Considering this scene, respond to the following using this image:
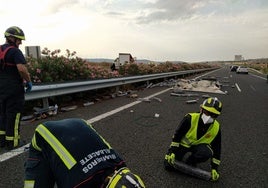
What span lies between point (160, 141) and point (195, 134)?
55.2 inches

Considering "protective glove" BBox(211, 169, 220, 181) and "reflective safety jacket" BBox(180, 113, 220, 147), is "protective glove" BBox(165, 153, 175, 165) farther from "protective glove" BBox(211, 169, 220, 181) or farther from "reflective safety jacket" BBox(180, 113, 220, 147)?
"protective glove" BBox(211, 169, 220, 181)

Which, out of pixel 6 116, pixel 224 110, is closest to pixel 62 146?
pixel 6 116

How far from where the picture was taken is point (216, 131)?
13.1 feet

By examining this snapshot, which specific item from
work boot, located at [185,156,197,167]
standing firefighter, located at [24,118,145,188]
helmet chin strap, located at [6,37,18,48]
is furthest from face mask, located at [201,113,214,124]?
helmet chin strap, located at [6,37,18,48]

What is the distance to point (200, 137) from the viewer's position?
159 inches

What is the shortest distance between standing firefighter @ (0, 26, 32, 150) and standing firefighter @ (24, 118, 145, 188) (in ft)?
8.51

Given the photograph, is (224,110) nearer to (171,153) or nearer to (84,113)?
(84,113)

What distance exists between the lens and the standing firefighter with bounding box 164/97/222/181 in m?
3.84

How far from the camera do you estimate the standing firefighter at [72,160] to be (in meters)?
1.97

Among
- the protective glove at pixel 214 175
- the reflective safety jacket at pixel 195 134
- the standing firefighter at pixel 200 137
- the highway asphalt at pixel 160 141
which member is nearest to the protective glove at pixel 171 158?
the standing firefighter at pixel 200 137

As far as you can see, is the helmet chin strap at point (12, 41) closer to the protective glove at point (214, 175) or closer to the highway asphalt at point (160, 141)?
the highway asphalt at point (160, 141)

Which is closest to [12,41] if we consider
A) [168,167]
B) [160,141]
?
[160,141]

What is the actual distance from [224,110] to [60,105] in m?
5.22

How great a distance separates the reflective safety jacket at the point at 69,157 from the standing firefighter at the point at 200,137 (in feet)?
6.23
